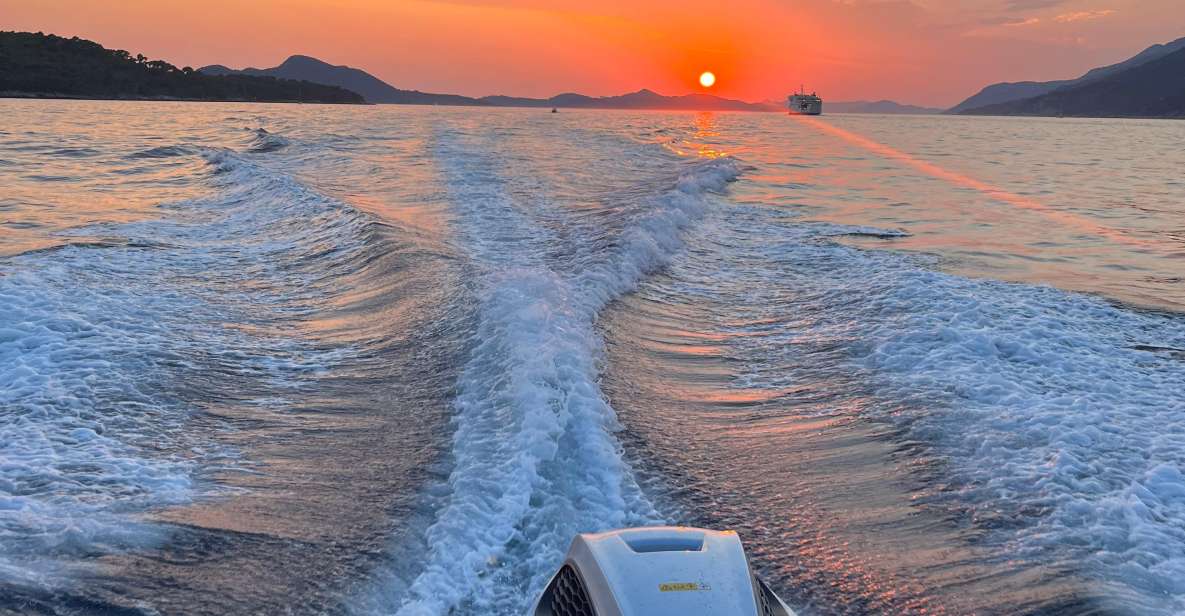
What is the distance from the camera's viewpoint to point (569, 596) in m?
2.71

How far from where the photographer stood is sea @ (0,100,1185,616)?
3.95 m

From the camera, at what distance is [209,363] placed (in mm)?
7047

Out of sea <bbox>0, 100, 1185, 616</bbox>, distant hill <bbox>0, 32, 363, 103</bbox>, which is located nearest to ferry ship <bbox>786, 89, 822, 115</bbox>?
distant hill <bbox>0, 32, 363, 103</bbox>

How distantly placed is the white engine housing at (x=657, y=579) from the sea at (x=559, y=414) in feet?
3.31

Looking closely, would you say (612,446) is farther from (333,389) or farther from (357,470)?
(333,389)

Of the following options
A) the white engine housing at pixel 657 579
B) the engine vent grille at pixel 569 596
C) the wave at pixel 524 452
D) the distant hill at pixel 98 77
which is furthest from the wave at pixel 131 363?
the distant hill at pixel 98 77

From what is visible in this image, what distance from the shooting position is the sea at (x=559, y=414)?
395 centimetres

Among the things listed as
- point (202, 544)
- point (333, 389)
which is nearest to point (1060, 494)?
point (202, 544)

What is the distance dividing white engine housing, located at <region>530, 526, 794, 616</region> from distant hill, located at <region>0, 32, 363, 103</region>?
143 m

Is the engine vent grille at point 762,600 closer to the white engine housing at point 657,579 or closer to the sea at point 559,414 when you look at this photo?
the white engine housing at point 657,579

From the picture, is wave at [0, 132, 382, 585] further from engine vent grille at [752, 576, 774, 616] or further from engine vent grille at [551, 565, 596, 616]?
engine vent grille at [752, 576, 774, 616]

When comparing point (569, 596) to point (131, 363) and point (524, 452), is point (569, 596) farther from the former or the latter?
point (131, 363)

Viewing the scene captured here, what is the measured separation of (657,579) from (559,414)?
318cm

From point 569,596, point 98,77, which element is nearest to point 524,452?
point 569,596
